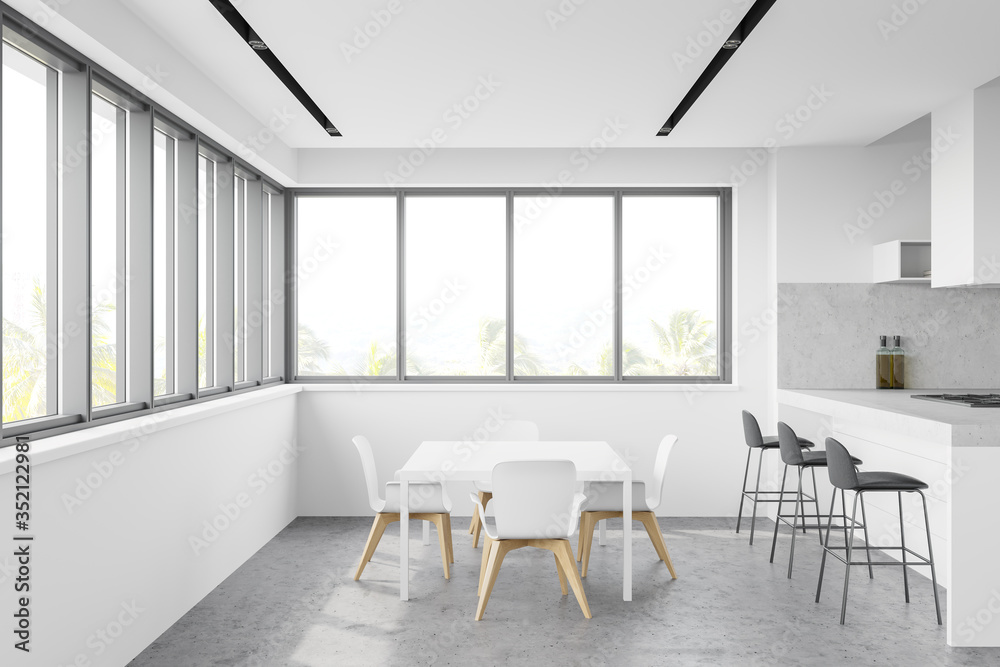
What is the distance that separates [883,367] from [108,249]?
5.21 m

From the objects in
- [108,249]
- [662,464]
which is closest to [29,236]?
[108,249]

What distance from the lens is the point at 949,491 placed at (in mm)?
3203

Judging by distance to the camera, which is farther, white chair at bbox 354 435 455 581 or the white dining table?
white chair at bbox 354 435 455 581

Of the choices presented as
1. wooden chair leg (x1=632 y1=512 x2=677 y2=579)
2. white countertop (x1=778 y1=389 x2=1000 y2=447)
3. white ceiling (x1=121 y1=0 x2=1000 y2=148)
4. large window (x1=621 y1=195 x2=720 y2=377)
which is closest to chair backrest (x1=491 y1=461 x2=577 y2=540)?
wooden chair leg (x1=632 y1=512 x2=677 y2=579)

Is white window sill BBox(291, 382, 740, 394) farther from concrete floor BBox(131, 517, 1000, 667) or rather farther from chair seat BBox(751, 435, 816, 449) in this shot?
concrete floor BBox(131, 517, 1000, 667)

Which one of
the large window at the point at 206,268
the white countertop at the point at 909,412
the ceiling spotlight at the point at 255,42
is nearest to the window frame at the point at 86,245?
the large window at the point at 206,268

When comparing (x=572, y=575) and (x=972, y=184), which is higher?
(x=972, y=184)

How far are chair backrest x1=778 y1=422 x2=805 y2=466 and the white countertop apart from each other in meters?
0.41

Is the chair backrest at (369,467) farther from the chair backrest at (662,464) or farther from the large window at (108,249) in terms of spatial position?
the chair backrest at (662,464)

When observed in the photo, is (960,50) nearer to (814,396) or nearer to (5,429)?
(814,396)

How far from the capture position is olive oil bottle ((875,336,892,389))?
520 cm

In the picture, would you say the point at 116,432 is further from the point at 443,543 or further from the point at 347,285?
the point at 347,285

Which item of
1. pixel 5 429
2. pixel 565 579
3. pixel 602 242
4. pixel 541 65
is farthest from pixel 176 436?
pixel 602 242

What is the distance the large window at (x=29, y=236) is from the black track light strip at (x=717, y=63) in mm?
3029
